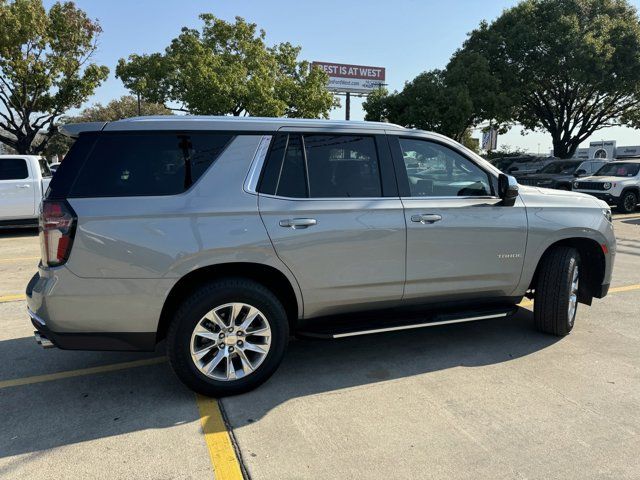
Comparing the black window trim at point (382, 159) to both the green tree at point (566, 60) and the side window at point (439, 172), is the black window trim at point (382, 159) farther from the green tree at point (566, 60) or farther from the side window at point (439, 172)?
the green tree at point (566, 60)

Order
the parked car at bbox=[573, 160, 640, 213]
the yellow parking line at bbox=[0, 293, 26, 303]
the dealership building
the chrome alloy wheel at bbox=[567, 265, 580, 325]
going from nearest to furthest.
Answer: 1. the chrome alloy wheel at bbox=[567, 265, 580, 325]
2. the yellow parking line at bbox=[0, 293, 26, 303]
3. the parked car at bbox=[573, 160, 640, 213]
4. the dealership building

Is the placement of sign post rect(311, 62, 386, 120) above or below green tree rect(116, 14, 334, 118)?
above

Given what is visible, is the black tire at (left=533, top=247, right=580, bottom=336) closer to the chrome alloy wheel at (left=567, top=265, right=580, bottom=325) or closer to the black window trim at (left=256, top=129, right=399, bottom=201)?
the chrome alloy wheel at (left=567, top=265, right=580, bottom=325)

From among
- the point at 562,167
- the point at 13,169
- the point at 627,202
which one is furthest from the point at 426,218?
the point at 562,167

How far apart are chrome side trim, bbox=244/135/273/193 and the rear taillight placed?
1.11 meters

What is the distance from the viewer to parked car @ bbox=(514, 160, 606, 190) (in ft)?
56.3

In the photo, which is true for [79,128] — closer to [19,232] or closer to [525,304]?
[525,304]

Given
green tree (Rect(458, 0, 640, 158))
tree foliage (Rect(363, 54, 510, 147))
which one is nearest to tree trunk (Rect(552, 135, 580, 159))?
green tree (Rect(458, 0, 640, 158))

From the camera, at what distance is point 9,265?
7.79 meters

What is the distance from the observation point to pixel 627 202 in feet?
50.0

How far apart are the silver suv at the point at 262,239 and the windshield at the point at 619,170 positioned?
13.7 metres

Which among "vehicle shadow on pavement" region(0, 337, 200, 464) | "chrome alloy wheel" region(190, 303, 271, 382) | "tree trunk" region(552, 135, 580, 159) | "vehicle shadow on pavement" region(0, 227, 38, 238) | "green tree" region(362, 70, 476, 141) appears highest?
"green tree" region(362, 70, 476, 141)

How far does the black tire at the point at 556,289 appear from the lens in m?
4.38

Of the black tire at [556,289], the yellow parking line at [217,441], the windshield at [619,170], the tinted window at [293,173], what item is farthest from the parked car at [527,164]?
the yellow parking line at [217,441]
